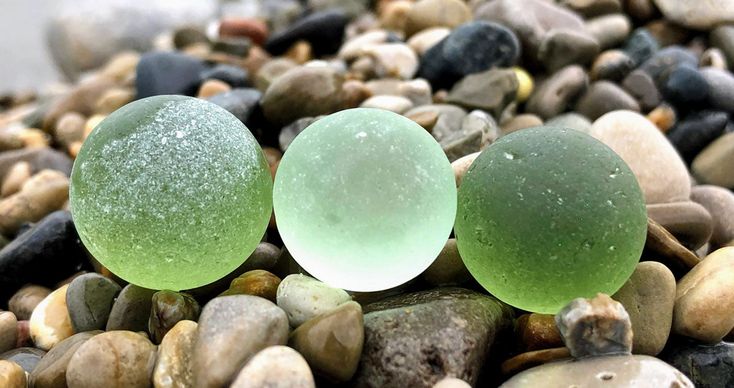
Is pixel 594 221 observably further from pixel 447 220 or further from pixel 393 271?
pixel 393 271

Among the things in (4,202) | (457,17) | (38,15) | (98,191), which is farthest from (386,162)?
(38,15)

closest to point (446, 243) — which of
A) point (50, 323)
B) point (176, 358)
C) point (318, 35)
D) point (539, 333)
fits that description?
point (539, 333)

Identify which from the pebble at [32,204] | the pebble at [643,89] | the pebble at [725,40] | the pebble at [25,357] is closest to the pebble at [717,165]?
the pebble at [643,89]

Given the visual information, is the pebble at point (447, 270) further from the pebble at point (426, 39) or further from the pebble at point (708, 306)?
the pebble at point (426, 39)

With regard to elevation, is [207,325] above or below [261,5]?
above

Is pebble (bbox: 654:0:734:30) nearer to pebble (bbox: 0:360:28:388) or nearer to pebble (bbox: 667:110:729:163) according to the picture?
pebble (bbox: 667:110:729:163)
